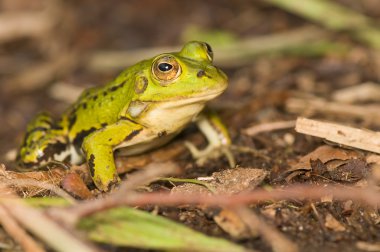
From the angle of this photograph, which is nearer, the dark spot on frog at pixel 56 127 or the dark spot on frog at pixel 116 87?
the dark spot on frog at pixel 116 87

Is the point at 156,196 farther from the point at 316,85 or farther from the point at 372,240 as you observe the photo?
the point at 316,85

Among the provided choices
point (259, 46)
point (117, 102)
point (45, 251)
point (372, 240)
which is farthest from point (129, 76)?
point (259, 46)

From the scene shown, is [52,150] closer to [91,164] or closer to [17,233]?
[91,164]

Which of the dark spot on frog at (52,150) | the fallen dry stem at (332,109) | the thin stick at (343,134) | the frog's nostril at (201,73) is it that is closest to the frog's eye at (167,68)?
the frog's nostril at (201,73)

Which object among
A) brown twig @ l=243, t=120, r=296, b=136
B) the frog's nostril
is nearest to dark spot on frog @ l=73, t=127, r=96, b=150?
the frog's nostril

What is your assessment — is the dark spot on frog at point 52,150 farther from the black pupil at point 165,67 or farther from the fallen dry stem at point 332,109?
the fallen dry stem at point 332,109

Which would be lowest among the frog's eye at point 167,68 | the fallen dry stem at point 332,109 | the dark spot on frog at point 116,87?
the fallen dry stem at point 332,109

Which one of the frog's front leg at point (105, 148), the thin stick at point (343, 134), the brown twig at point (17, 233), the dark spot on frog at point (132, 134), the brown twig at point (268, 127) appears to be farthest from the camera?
the brown twig at point (268, 127)
